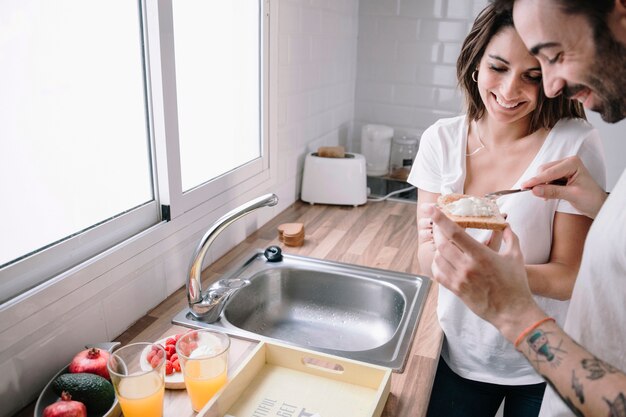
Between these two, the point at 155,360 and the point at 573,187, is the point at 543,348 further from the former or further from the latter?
the point at 155,360

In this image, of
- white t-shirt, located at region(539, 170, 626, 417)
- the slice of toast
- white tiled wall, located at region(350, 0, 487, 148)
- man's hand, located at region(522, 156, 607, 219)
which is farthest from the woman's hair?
white tiled wall, located at region(350, 0, 487, 148)

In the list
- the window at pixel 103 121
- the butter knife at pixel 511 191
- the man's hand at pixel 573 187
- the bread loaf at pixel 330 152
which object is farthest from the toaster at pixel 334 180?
the man's hand at pixel 573 187

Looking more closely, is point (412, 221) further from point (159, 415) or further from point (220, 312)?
point (159, 415)

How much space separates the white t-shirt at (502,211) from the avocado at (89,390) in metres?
0.77

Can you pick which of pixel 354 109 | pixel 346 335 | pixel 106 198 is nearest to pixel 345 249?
pixel 346 335

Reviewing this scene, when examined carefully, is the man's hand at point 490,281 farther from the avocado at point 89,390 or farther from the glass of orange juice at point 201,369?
the avocado at point 89,390

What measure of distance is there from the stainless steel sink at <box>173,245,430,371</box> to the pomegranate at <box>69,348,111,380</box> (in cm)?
41

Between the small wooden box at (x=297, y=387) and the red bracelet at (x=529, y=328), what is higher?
the red bracelet at (x=529, y=328)

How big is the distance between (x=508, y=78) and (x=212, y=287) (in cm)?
85

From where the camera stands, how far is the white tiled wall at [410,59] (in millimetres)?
2332

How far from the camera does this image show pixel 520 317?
29.7 inches

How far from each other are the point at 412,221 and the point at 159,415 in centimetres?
133

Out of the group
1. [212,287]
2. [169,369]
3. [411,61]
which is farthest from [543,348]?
[411,61]

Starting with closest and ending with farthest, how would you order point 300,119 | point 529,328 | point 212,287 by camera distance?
point 529,328 → point 212,287 → point 300,119
